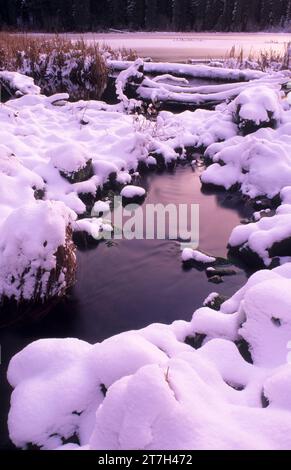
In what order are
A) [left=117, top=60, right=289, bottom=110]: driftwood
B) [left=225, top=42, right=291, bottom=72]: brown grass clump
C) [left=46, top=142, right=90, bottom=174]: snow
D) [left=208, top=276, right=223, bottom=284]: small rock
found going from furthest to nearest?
[left=225, top=42, right=291, bottom=72]: brown grass clump → [left=117, top=60, right=289, bottom=110]: driftwood → [left=46, top=142, right=90, bottom=174]: snow → [left=208, top=276, right=223, bottom=284]: small rock

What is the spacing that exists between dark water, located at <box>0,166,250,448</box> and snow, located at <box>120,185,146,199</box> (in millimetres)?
1333

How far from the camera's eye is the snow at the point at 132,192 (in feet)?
24.5

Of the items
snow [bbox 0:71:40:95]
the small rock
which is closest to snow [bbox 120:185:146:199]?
the small rock

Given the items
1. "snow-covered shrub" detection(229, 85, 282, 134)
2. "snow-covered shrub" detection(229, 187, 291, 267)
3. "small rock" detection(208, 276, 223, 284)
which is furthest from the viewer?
"snow-covered shrub" detection(229, 85, 282, 134)

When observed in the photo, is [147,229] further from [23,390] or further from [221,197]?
[23,390]

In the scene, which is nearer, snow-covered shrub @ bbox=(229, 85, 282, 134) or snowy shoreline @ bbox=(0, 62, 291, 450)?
snowy shoreline @ bbox=(0, 62, 291, 450)

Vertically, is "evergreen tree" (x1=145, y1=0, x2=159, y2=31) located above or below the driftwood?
above

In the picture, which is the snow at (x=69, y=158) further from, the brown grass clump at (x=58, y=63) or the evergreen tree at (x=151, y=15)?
the evergreen tree at (x=151, y=15)

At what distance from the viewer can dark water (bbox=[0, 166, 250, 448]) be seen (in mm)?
4496

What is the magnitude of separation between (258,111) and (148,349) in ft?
25.0

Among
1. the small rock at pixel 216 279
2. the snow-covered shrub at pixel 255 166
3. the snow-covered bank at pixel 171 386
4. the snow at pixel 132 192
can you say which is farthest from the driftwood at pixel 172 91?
the snow-covered bank at pixel 171 386

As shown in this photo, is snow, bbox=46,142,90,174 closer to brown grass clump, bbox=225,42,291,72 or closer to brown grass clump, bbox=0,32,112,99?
brown grass clump, bbox=0,32,112,99

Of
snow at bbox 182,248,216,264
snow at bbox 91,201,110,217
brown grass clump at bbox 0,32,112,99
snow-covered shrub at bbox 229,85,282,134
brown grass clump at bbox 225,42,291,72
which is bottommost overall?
snow at bbox 182,248,216,264

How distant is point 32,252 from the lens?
4273 millimetres
